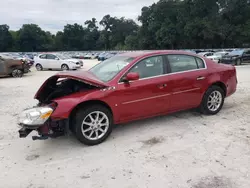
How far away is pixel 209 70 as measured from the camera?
5094 millimetres

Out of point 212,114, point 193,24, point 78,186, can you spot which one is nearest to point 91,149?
point 78,186

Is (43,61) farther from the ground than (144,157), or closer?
farther from the ground

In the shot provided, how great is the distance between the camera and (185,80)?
4711 millimetres

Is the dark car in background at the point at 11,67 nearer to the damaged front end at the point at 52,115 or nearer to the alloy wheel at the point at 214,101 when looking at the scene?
the damaged front end at the point at 52,115

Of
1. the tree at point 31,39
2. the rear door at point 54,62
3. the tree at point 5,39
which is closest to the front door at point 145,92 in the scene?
the rear door at point 54,62

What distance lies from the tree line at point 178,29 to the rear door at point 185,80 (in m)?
47.6

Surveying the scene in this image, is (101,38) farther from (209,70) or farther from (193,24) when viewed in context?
(209,70)

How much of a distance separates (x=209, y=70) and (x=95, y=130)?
286 centimetres

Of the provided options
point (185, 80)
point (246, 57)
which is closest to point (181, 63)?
point (185, 80)

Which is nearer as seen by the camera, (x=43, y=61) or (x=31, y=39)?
(x=43, y=61)

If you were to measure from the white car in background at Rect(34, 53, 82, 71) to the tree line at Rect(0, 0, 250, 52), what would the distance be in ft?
124

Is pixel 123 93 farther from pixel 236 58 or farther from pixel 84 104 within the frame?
pixel 236 58

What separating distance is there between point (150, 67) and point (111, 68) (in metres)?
0.78

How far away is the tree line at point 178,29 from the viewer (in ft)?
159
